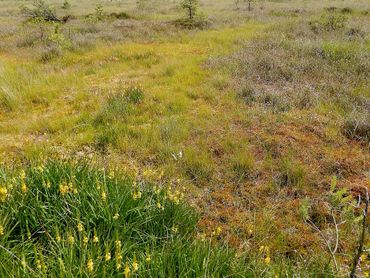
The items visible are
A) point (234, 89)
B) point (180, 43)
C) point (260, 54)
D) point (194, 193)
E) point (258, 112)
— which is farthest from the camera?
point (180, 43)

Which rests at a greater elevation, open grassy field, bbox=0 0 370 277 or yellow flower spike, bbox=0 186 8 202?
yellow flower spike, bbox=0 186 8 202

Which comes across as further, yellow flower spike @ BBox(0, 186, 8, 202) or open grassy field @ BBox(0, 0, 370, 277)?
open grassy field @ BBox(0, 0, 370, 277)

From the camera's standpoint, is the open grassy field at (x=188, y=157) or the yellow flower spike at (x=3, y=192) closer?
the yellow flower spike at (x=3, y=192)

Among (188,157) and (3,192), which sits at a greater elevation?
(3,192)

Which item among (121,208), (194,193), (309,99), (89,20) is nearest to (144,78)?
(309,99)

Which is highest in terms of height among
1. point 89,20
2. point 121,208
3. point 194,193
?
point 89,20

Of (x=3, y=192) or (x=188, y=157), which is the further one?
(x=188, y=157)

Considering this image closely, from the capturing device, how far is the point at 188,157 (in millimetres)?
5660

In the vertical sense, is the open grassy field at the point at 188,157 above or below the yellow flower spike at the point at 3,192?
below

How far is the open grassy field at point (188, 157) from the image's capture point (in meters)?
2.93

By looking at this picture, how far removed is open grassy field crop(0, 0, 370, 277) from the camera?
2932 millimetres

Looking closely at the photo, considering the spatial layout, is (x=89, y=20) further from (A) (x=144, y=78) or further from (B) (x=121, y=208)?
(B) (x=121, y=208)

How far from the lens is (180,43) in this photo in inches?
550

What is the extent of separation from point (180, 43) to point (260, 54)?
424 cm
